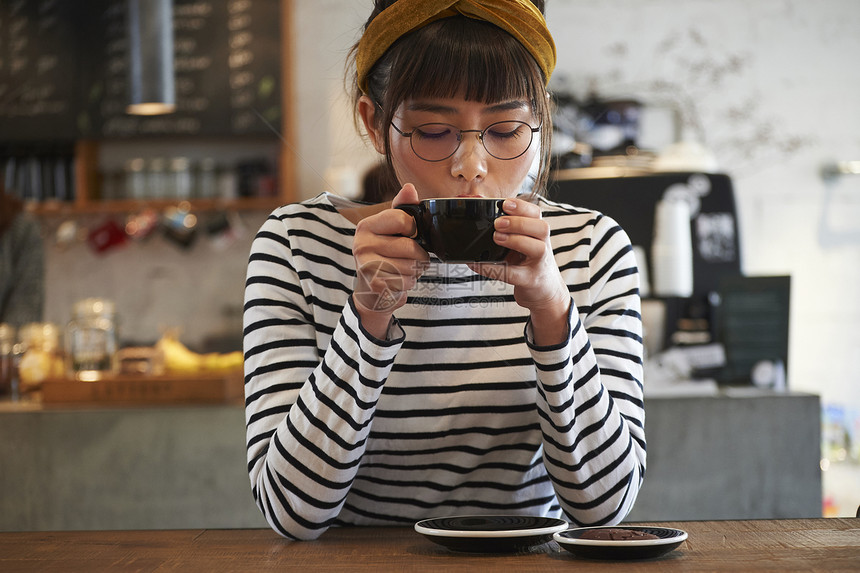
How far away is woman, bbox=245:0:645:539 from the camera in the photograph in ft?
2.65

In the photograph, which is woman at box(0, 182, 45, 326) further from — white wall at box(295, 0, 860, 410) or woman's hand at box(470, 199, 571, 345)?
woman's hand at box(470, 199, 571, 345)

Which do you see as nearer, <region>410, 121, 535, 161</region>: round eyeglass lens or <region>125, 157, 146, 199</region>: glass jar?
<region>410, 121, 535, 161</region>: round eyeglass lens

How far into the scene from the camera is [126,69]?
3.88 metres

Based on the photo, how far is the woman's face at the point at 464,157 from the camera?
34.6 inches

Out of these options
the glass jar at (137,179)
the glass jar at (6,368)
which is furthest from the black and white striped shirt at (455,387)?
the glass jar at (137,179)

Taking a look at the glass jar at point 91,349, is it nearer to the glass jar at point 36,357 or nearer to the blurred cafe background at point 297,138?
the glass jar at point 36,357

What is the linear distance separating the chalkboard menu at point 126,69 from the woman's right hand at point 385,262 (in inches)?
128

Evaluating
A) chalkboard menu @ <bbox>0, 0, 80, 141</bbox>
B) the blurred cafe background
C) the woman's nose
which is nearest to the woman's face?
the woman's nose

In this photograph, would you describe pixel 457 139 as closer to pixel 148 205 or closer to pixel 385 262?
pixel 385 262

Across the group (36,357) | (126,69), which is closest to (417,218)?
(36,357)

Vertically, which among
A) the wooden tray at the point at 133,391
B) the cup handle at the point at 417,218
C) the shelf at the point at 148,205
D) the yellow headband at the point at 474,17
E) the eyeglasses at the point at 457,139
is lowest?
the wooden tray at the point at 133,391

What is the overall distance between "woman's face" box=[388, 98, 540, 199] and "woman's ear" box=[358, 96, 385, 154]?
0.07 metres

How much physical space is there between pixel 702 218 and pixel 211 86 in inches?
89.1

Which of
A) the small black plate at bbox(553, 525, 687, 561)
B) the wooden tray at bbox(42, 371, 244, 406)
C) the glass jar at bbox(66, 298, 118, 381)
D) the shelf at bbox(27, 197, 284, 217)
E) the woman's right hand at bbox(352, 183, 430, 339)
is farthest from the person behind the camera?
the shelf at bbox(27, 197, 284, 217)
